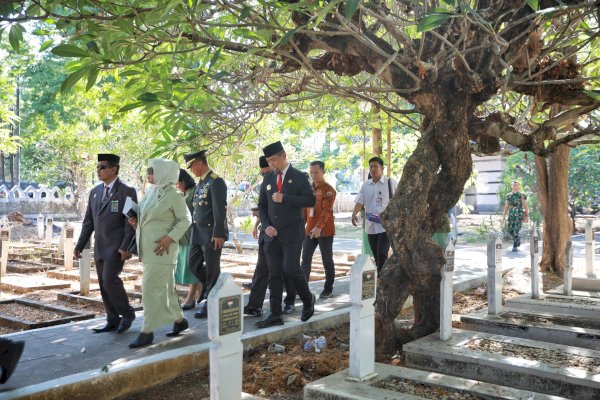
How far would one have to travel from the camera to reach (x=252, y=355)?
599 cm

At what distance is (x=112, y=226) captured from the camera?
6.48 m

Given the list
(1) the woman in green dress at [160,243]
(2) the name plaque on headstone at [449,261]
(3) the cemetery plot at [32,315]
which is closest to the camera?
(1) the woman in green dress at [160,243]

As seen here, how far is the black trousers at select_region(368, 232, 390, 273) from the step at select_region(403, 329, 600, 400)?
264 cm

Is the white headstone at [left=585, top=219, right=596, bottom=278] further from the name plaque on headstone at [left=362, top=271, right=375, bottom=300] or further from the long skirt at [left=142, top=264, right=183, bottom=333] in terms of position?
the long skirt at [left=142, top=264, right=183, bottom=333]

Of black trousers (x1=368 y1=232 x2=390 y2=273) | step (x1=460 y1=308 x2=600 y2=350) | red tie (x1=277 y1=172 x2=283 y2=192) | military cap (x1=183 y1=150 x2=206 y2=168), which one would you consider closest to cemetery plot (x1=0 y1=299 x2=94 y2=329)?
military cap (x1=183 y1=150 x2=206 y2=168)

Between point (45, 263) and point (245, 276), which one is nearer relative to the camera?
point (245, 276)

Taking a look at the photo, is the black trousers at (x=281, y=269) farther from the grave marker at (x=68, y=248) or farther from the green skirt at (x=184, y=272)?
the grave marker at (x=68, y=248)

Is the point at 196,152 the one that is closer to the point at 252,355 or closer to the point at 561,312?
the point at 252,355

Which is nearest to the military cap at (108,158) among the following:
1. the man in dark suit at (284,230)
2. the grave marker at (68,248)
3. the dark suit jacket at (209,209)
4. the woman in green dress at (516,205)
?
the dark suit jacket at (209,209)

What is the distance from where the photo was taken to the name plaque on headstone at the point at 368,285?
4812 millimetres

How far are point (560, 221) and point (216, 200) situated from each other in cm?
743

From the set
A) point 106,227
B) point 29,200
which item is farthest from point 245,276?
point 29,200

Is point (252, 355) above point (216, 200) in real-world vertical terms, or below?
below

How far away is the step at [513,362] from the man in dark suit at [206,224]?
2686mm
